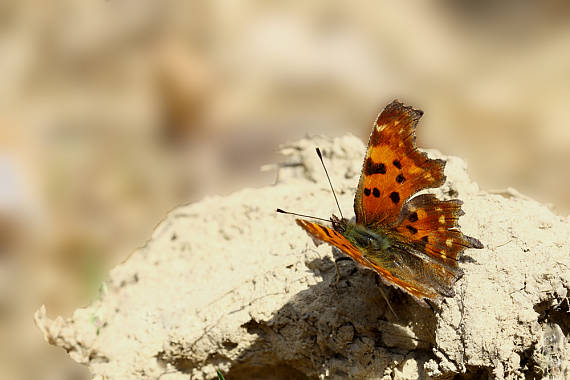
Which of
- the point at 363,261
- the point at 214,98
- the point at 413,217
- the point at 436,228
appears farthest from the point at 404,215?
the point at 214,98

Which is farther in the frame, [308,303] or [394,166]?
[308,303]

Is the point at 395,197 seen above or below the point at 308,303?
above

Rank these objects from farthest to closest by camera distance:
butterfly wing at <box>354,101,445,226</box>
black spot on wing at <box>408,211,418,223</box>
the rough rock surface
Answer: black spot on wing at <box>408,211,418,223</box> < butterfly wing at <box>354,101,445,226</box> < the rough rock surface

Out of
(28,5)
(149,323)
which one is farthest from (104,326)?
(28,5)

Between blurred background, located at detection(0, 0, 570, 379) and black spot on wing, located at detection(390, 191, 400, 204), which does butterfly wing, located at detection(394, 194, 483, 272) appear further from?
blurred background, located at detection(0, 0, 570, 379)

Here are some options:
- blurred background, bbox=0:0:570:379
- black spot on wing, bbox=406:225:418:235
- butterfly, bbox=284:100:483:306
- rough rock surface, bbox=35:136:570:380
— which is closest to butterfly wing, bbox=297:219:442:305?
butterfly, bbox=284:100:483:306

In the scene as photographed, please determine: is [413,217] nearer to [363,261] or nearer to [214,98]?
[363,261]

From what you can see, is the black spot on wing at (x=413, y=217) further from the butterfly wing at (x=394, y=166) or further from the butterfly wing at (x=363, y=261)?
the butterfly wing at (x=363, y=261)
